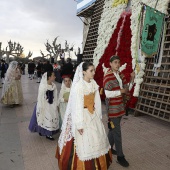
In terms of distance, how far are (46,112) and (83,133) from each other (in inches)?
76.2

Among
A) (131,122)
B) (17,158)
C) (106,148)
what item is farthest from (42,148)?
(131,122)

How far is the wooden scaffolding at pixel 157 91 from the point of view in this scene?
5.55 metres

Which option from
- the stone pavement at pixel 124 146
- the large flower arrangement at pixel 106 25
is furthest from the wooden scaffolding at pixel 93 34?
the stone pavement at pixel 124 146

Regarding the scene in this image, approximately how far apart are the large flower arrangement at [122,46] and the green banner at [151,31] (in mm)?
1949

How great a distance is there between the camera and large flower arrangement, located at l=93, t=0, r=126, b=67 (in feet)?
27.3

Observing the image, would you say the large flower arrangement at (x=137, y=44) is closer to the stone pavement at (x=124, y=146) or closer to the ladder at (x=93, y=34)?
the stone pavement at (x=124, y=146)

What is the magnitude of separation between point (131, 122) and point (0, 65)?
11.7m

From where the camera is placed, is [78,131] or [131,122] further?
[131,122]

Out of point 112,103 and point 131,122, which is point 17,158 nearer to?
point 112,103

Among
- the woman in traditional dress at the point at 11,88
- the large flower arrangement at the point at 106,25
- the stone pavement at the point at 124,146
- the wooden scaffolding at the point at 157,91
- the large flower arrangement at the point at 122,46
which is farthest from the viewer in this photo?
the large flower arrangement at the point at 106,25

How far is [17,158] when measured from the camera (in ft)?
12.2

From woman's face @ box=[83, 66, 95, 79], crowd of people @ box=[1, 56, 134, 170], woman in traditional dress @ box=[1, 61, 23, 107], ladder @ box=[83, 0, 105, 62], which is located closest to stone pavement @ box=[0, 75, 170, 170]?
crowd of people @ box=[1, 56, 134, 170]

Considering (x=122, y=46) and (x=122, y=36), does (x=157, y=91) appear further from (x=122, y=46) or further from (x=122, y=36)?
(x=122, y=36)

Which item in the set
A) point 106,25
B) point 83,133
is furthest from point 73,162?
point 106,25
